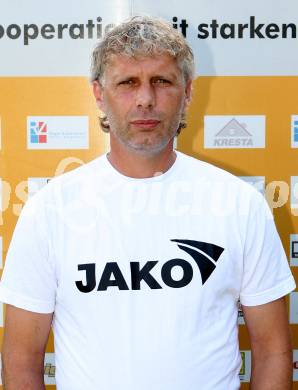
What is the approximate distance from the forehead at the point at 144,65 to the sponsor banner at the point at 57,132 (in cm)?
58

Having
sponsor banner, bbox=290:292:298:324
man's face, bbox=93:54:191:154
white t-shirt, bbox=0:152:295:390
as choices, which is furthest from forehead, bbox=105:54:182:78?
sponsor banner, bbox=290:292:298:324

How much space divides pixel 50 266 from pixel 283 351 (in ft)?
1.91

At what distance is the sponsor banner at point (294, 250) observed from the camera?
2.07 meters

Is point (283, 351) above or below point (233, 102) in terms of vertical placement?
below

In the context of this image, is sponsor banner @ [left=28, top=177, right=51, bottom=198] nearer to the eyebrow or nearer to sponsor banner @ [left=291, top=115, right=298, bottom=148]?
the eyebrow

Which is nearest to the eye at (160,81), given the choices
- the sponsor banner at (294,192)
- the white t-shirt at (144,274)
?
the white t-shirt at (144,274)

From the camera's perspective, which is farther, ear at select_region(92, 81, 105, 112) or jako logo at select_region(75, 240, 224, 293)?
ear at select_region(92, 81, 105, 112)

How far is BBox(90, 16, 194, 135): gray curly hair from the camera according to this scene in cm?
140

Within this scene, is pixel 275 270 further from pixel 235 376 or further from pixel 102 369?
pixel 102 369

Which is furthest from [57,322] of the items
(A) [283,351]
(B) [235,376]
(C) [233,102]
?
(C) [233,102]

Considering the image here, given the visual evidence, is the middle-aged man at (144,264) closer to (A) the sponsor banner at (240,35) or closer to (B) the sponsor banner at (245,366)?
(A) the sponsor banner at (240,35)

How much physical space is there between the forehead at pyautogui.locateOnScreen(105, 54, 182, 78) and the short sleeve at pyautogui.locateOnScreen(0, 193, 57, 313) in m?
0.37

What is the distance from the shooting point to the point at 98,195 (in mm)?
1419

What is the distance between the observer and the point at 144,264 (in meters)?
1.35
